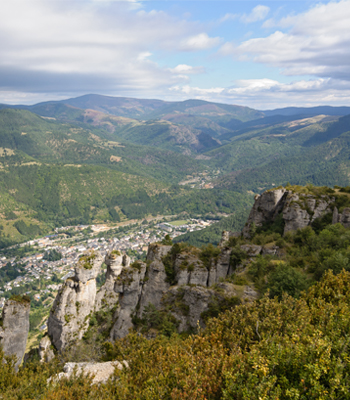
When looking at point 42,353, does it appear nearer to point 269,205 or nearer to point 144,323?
point 144,323

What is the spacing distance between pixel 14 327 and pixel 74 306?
28.2 feet

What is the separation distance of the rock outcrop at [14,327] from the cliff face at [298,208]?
50194 millimetres

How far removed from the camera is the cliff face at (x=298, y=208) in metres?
60.0

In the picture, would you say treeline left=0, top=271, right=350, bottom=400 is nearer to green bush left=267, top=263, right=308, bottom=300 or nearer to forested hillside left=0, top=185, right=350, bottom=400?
forested hillside left=0, top=185, right=350, bottom=400

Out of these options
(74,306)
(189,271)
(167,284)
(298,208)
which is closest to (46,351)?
(74,306)

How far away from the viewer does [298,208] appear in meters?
Result: 60.8

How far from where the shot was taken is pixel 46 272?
173125 millimetres

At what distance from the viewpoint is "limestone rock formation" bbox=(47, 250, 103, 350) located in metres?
42.2

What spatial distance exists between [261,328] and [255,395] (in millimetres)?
8281

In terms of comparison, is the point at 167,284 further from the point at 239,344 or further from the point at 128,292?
the point at 239,344

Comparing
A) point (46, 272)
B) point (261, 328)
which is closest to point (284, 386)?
point (261, 328)

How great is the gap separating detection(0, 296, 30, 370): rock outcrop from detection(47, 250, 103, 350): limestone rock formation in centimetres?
424

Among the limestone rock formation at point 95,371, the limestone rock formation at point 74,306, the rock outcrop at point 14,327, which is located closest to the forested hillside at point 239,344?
the limestone rock formation at point 95,371

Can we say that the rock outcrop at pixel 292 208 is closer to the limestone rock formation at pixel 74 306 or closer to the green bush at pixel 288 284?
the green bush at pixel 288 284
